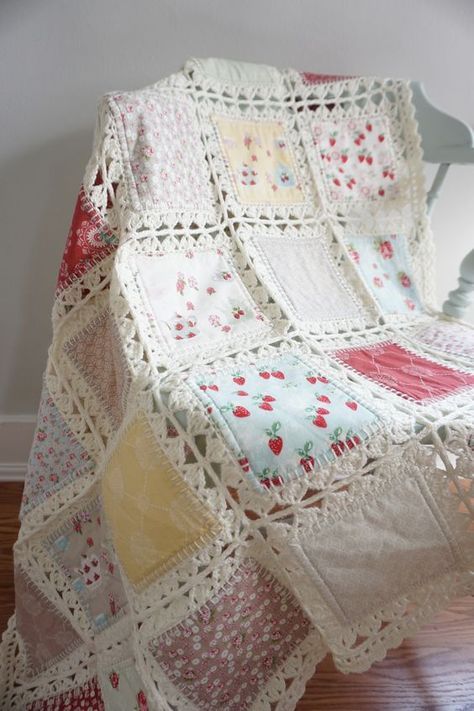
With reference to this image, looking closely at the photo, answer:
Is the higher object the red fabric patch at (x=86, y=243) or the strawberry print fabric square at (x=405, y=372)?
the red fabric patch at (x=86, y=243)

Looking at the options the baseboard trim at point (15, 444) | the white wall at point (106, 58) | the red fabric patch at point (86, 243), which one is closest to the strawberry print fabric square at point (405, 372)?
the red fabric patch at point (86, 243)

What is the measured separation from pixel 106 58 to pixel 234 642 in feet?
3.94

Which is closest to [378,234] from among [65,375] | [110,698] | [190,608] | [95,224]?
[95,224]

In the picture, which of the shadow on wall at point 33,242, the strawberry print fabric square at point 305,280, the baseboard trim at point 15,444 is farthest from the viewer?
the baseboard trim at point 15,444

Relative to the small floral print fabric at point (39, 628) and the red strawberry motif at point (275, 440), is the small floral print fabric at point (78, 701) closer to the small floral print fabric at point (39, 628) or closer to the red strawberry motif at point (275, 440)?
the small floral print fabric at point (39, 628)

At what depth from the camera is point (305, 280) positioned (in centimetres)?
101

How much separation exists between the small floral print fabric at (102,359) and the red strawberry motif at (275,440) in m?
0.27

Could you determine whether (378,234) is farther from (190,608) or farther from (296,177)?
(190,608)

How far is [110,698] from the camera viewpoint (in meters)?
0.72

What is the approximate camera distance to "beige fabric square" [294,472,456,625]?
0.60 m

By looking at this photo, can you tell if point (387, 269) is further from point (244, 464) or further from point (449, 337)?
point (244, 464)

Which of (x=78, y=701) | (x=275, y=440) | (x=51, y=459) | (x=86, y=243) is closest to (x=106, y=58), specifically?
(x=86, y=243)

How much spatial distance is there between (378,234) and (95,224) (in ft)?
2.07

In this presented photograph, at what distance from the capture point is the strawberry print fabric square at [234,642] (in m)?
0.58
